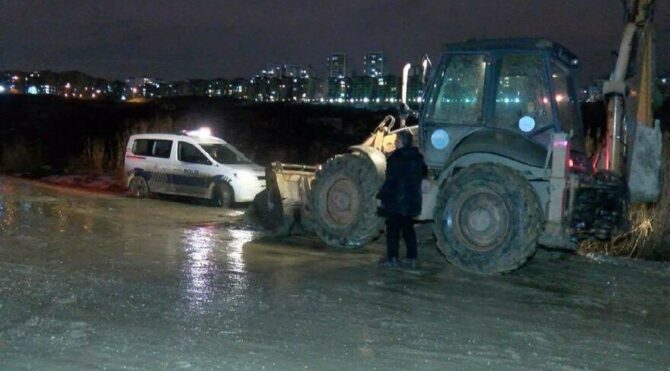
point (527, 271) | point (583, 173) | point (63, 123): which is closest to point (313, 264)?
point (527, 271)

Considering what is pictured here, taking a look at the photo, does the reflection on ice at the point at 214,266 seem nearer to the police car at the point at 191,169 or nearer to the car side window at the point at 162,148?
the police car at the point at 191,169

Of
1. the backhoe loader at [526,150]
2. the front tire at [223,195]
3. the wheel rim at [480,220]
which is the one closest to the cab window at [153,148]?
the front tire at [223,195]

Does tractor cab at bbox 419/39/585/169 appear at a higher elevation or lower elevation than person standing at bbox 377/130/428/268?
higher

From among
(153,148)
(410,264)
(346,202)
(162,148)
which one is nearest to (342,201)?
(346,202)

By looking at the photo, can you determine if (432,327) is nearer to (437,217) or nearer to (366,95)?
(437,217)

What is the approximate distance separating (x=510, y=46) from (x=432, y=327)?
470 cm

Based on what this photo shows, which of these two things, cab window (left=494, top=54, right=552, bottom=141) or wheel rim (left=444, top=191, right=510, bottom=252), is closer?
wheel rim (left=444, top=191, right=510, bottom=252)

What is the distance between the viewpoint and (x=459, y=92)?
1136 cm

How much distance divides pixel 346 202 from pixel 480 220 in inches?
98.4

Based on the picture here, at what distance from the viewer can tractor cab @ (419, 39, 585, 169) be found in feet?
35.4

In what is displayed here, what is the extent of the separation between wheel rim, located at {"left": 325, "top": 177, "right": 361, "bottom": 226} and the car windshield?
7254 mm

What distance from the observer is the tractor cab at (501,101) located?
1078cm

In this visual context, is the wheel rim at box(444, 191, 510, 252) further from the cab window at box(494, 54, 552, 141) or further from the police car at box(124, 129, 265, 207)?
the police car at box(124, 129, 265, 207)

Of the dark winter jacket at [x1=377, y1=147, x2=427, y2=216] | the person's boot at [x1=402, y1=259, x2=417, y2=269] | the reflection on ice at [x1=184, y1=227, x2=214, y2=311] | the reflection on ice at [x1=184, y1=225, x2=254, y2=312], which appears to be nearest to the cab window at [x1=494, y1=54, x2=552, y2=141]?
the dark winter jacket at [x1=377, y1=147, x2=427, y2=216]
